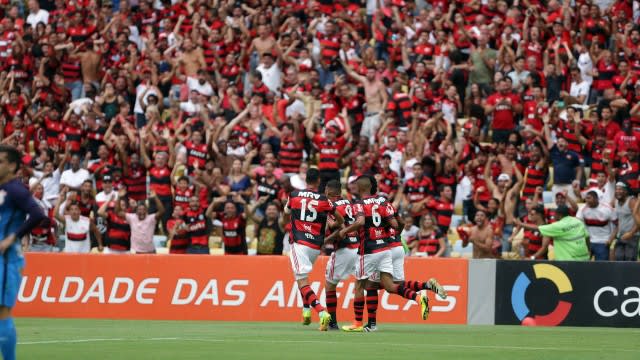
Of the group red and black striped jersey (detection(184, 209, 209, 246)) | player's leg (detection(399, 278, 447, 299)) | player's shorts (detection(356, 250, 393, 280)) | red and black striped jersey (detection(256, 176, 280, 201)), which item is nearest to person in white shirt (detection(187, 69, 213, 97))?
red and black striped jersey (detection(256, 176, 280, 201))

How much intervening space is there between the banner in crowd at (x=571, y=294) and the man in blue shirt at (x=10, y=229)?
40.0 ft

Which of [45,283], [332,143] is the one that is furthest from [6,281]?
[332,143]

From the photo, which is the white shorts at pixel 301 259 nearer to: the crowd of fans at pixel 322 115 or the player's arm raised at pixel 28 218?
the crowd of fans at pixel 322 115

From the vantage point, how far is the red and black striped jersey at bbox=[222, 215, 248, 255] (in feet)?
75.0

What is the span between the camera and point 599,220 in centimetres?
2234

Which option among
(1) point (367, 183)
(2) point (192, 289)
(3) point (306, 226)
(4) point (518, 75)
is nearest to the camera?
(1) point (367, 183)

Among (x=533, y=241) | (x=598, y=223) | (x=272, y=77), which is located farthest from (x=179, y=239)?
(x=598, y=223)

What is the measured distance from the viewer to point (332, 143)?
2481 centimetres

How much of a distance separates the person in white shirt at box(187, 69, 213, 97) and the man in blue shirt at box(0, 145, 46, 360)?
731 inches

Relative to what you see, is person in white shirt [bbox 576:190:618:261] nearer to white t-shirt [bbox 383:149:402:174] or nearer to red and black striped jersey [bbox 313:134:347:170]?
white t-shirt [bbox 383:149:402:174]

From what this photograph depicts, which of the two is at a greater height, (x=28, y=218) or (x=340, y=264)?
(x=28, y=218)

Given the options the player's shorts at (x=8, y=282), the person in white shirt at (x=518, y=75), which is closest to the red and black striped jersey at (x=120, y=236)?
the person in white shirt at (x=518, y=75)

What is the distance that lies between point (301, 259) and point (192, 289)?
5.08 metres

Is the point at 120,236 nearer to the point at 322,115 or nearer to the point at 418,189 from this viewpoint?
the point at 322,115
